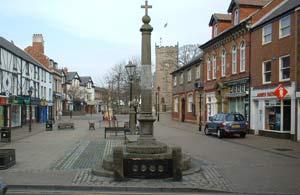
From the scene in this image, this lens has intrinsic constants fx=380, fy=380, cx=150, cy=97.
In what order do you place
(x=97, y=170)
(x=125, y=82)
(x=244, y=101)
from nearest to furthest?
(x=97, y=170), (x=244, y=101), (x=125, y=82)

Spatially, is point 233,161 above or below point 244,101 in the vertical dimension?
below

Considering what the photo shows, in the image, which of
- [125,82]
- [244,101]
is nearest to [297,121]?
[244,101]

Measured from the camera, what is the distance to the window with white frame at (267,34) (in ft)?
83.4

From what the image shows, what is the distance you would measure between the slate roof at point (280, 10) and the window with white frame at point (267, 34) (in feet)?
1.31

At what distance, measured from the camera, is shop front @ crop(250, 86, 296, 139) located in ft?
74.7

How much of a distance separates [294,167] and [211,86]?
24735 mm

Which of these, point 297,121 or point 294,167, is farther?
point 297,121

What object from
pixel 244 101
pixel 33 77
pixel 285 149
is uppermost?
pixel 33 77

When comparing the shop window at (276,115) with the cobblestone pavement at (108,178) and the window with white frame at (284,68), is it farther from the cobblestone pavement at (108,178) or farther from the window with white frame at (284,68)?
the cobblestone pavement at (108,178)

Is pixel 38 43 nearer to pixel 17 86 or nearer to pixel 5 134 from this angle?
pixel 17 86

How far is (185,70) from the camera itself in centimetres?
4894

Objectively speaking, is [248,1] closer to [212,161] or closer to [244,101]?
[244,101]

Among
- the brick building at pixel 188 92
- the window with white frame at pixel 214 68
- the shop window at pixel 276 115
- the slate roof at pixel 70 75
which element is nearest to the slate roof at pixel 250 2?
the window with white frame at pixel 214 68

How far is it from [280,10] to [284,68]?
4.13m
